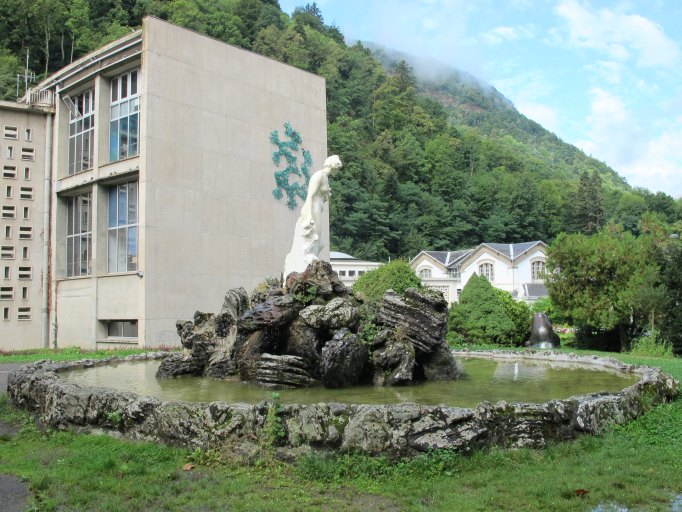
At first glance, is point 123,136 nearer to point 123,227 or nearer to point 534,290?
point 123,227

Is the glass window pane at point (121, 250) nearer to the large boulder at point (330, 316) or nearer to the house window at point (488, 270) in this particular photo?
the large boulder at point (330, 316)

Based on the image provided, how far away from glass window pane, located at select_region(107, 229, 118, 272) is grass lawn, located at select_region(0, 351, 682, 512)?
1014 inches

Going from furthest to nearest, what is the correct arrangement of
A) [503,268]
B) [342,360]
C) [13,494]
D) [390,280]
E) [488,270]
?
[488,270], [503,268], [390,280], [342,360], [13,494]

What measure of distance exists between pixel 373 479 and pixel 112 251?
29004mm

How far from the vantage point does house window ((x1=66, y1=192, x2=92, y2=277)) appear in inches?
1361

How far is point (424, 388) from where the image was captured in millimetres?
10672

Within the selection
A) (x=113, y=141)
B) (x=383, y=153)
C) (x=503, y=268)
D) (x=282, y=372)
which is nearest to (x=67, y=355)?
(x=113, y=141)

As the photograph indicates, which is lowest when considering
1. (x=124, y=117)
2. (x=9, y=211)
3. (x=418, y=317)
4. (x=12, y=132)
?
(x=418, y=317)

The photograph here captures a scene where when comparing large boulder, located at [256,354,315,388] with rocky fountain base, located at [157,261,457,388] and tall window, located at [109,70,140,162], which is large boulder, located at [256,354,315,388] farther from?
tall window, located at [109,70,140,162]

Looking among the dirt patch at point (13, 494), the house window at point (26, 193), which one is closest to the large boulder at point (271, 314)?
the dirt patch at point (13, 494)

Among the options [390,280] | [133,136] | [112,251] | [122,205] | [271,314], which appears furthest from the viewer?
[112,251]

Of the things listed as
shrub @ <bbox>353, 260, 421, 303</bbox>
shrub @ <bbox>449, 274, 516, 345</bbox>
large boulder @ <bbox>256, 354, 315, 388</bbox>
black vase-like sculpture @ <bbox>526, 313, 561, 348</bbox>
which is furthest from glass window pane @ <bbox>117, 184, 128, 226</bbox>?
large boulder @ <bbox>256, 354, 315, 388</bbox>

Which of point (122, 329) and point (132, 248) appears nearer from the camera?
point (122, 329)

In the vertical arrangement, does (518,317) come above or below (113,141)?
below
